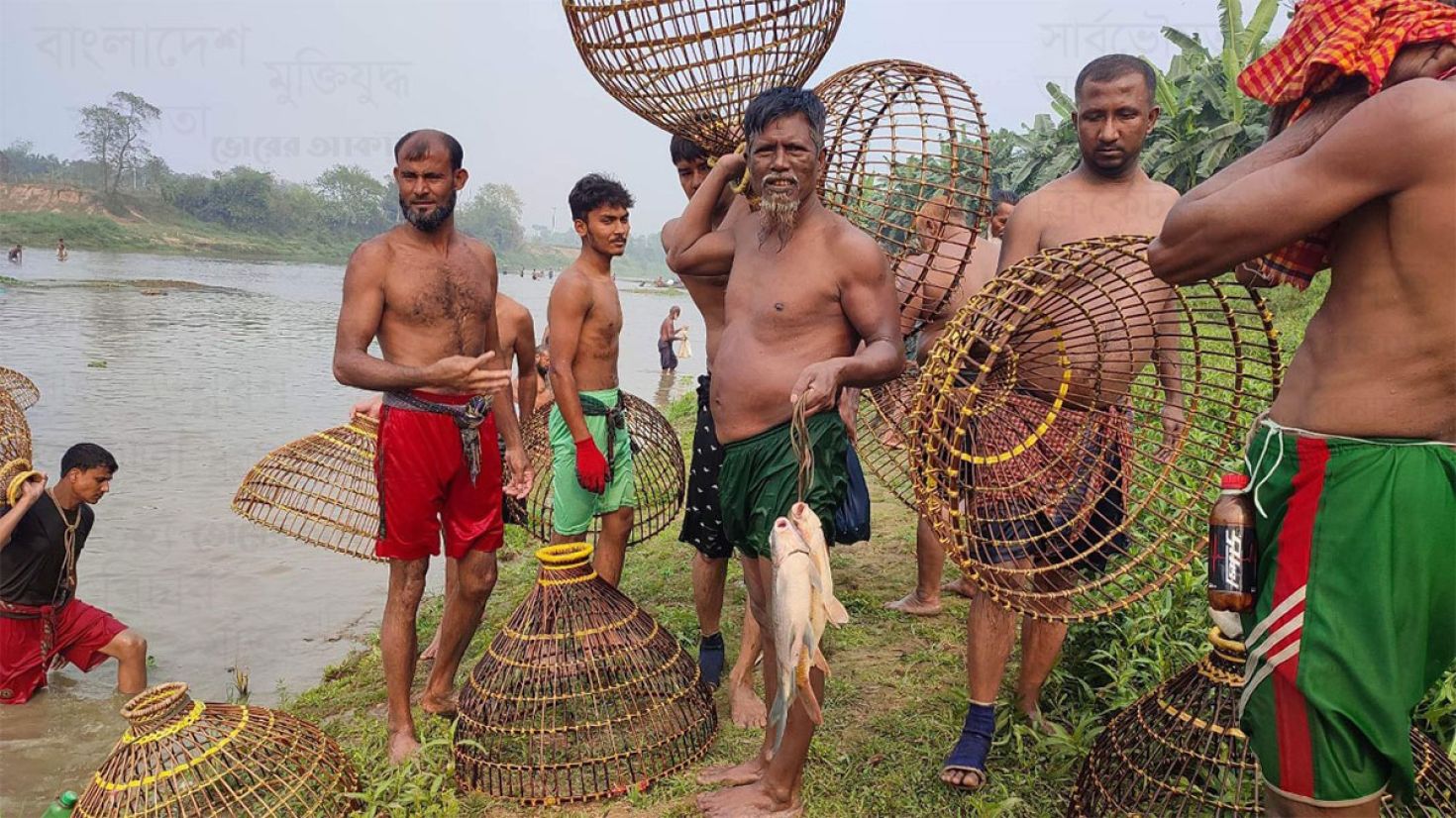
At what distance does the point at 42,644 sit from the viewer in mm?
4453

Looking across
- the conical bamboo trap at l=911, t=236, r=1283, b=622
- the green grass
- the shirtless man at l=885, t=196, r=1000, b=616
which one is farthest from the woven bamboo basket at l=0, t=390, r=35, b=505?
the conical bamboo trap at l=911, t=236, r=1283, b=622

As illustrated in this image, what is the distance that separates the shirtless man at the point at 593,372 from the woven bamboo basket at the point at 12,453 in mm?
2620

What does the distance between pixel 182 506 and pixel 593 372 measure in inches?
243

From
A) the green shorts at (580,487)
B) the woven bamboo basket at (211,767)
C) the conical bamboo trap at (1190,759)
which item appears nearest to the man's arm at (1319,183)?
the conical bamboo trap at (1190,759)

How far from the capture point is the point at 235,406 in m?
14.0

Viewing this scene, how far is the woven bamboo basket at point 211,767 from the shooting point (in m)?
2.56

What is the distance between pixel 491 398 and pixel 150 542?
5295 mm

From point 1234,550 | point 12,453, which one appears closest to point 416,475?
point 1234,550

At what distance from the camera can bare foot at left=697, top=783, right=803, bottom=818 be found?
9.47 feet

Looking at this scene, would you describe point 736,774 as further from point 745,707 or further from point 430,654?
point 430,654

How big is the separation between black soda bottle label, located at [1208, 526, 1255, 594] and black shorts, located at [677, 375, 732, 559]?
208 centimetres

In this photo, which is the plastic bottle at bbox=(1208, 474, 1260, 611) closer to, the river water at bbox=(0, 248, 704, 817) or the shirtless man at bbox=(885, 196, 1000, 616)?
the shirtless man at bbox=(885, 196, 1000, 616)

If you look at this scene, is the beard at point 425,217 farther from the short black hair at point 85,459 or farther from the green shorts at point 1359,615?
the green shorts at point 1359,615

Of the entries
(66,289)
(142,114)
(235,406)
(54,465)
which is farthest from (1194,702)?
(142,114)
